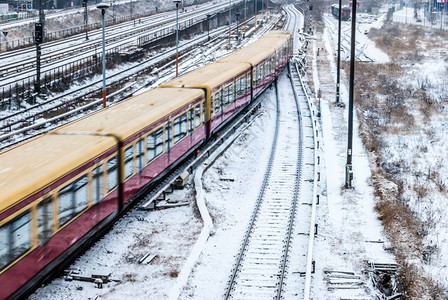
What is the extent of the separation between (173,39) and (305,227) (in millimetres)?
50852

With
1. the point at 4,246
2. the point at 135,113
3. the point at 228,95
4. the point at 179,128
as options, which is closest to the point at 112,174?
the point at 135,113

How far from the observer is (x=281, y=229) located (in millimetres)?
17391

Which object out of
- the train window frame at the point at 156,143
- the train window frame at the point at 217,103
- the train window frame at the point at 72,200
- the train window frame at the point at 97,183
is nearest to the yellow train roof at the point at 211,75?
the train window frame at the point at 217,103

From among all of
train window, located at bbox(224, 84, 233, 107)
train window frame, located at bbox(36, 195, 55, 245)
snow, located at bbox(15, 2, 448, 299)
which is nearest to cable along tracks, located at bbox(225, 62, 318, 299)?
snow, located at bbox(15, 2, 448, 299)

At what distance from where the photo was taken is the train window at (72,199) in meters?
12.8

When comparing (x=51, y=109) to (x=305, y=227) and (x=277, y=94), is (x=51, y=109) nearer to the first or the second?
(x=277, y=94)

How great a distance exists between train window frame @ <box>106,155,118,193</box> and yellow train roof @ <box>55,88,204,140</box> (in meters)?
0.73

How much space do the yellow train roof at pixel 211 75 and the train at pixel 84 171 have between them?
212 millimetres

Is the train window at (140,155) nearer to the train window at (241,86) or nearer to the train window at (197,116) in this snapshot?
the train window at (197,116)

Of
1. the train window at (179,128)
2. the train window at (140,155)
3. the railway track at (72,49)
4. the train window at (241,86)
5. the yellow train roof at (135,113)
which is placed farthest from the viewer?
the railway track at (72,49)

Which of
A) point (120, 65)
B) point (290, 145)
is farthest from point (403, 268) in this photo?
point (120, 65)

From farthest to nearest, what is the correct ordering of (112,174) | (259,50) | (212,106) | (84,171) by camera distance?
(259,50) → (212,106) → (112,174) → (84,171)

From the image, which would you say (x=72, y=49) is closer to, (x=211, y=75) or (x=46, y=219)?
(x=211, y=75)

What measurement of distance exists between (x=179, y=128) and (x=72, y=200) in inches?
288
